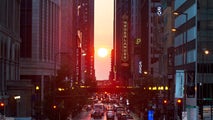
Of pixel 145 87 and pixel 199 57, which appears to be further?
pixel 145 87

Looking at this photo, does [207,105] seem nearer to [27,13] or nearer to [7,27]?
[7,27]

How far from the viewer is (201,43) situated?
9856cm

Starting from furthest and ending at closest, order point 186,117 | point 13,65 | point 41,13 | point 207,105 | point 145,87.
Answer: point 41,13 < point 145,87 < point 13,65 < point 207,105 < point 186,117

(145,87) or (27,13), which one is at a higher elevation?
(27,13)

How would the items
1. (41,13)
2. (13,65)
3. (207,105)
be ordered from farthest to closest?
(41,13), (13,65), (207,105)

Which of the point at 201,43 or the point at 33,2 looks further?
the point at 33,2

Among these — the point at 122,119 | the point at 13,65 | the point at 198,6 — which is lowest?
the point at 122,119

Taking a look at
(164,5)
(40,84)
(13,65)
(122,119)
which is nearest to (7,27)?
(13,65)

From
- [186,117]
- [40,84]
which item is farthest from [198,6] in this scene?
[186,117]

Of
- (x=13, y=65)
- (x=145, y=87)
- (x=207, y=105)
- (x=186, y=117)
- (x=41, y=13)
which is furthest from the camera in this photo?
(x=41, y=13)

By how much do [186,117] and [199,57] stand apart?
56813mm

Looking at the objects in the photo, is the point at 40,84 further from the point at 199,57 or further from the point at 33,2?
the point at 199,57

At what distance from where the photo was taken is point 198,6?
9775cm

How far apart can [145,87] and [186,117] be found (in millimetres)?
85991
